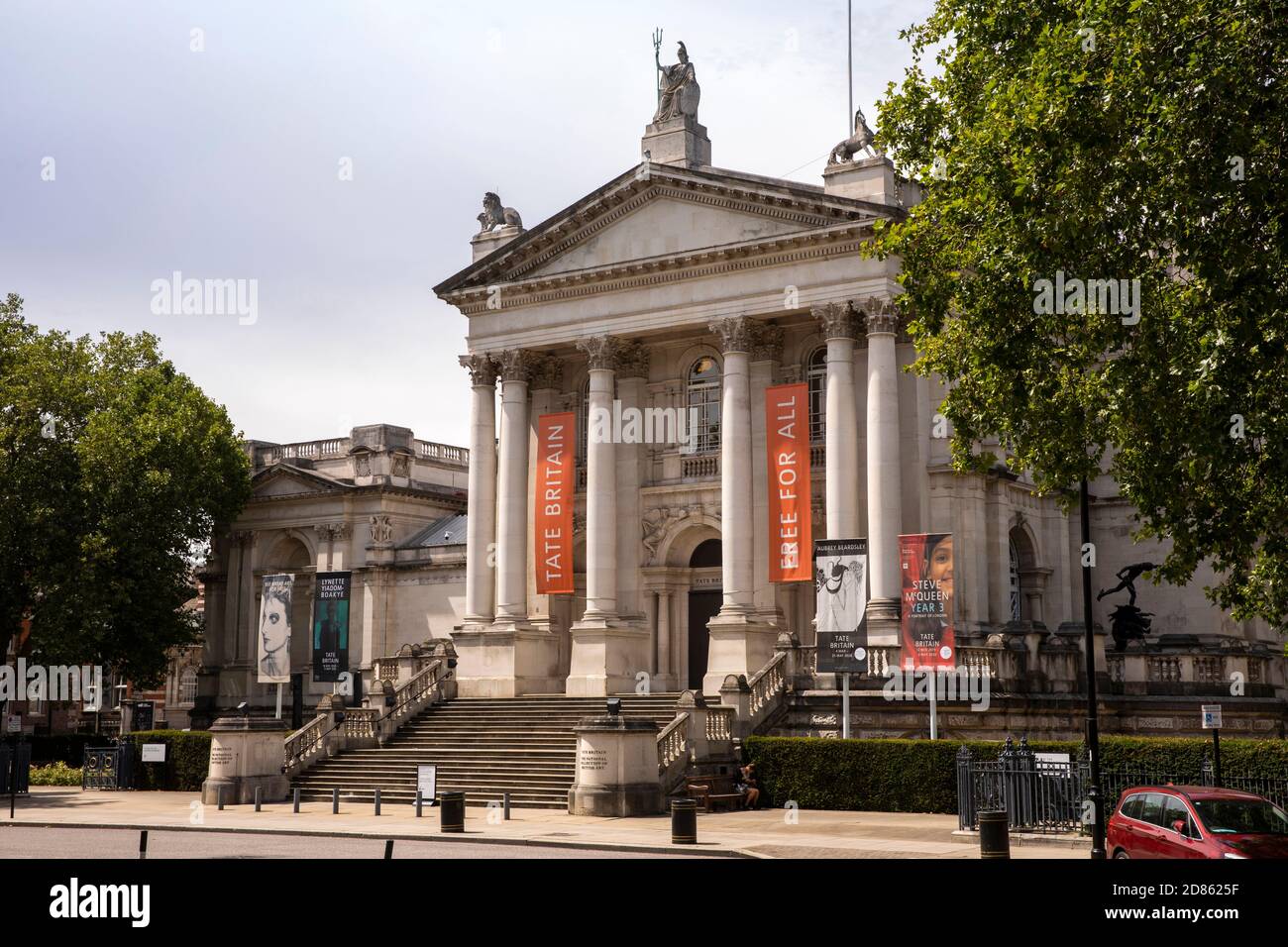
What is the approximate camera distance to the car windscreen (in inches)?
688

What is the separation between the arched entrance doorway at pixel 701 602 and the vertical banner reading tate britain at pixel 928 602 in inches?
476

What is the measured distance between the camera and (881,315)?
1614 inches

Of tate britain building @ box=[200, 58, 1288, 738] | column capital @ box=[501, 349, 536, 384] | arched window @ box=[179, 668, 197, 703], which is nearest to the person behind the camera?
tate britain building @ box=[200, 58, 1288, 738]

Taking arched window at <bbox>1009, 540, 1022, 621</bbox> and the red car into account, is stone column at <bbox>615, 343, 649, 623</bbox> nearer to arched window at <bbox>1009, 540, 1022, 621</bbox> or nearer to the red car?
arched window at <bbox>1009, 540, 1022, 621</bbox>

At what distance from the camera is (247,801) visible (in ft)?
118

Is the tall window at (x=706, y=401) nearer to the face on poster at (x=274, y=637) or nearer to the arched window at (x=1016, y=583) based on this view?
the arched window at (x=1016, y=583)

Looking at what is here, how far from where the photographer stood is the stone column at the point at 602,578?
144 ft

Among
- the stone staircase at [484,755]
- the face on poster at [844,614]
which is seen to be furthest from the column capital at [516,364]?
the face on poster at [844,614]

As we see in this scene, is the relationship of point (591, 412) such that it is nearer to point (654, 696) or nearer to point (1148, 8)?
point (654, 696)

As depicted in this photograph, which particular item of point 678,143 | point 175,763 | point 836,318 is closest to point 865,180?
point 836,318

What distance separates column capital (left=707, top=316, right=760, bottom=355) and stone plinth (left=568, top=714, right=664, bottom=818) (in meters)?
14.6

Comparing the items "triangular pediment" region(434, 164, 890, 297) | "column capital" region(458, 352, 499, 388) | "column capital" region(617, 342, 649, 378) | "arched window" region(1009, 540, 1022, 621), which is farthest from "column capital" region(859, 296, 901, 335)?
"column capital" region(458, 352, 499, 388)

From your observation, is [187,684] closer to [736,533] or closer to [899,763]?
[736,533]

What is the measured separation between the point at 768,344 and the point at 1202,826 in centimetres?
2876
